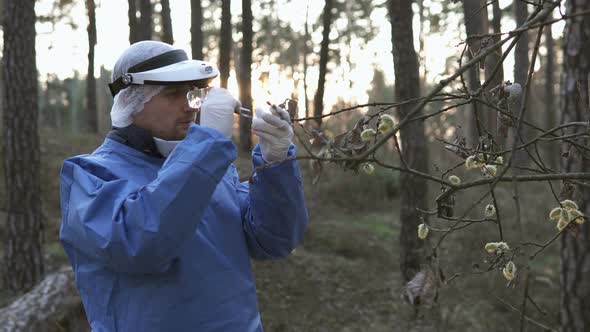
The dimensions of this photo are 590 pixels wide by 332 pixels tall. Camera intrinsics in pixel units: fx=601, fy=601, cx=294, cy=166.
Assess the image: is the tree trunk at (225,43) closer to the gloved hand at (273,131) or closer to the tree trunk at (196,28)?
the tree trunk at (196,28)

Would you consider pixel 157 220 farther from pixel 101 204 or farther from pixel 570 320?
pixel 570 320

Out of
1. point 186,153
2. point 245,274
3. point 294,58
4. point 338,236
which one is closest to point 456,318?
point 338,236

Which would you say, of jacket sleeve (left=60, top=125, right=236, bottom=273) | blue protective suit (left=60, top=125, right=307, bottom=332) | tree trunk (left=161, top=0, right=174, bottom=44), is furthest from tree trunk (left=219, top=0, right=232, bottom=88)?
jacket sleeve (left=60, top=125, right=236, bottom=273)

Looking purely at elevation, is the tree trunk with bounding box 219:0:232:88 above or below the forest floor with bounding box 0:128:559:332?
above

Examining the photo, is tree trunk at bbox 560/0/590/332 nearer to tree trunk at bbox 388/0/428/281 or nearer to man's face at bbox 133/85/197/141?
man's face at bbox 133/85/197/141

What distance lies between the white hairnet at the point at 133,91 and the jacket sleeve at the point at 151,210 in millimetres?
302

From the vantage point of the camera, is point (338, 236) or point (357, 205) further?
point (357, 205)

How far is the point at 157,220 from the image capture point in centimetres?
156

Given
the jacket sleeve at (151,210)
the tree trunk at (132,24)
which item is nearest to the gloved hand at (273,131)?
the jacket sleeve at (151,210)

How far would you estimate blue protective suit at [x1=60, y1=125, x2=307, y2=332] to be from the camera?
159cm

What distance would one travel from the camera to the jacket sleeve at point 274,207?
2.00 metres

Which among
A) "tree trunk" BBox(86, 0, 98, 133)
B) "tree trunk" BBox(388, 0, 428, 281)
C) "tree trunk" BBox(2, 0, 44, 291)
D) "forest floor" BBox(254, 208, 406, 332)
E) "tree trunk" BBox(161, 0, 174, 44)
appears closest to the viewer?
"tree trunk" BBox(161, 0, 174, 44)

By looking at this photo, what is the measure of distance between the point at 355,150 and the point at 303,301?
4973mm

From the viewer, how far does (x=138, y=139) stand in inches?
75.1
